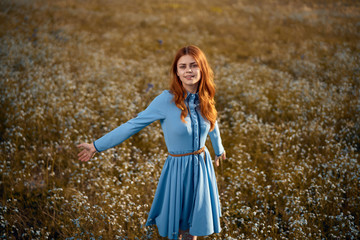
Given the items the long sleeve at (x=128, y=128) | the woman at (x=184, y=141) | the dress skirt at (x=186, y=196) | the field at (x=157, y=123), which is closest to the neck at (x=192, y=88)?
the woman at (x=184, y=141)

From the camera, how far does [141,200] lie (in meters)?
3.57

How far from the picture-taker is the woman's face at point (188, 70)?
2.36m

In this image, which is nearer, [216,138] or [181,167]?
[181,167]

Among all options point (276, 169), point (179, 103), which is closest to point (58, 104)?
point (179, 103)

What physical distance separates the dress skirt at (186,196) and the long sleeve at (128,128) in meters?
0.46

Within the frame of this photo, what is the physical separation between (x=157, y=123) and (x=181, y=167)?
2.87 m

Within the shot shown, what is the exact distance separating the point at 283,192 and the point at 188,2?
1793 cm

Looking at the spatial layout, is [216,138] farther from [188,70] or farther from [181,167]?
[188,70]

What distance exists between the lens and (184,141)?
2.43 metres

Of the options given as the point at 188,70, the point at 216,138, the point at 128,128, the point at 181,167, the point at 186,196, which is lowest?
the point at 186,196

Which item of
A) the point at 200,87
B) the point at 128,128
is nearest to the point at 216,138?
the point at 200,87

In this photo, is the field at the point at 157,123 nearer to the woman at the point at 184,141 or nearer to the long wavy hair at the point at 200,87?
the woman at the point at 184,141

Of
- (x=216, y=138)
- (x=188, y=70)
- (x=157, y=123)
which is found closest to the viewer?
(x=188, y=70)

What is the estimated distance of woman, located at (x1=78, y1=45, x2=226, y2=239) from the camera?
7.77 ft
